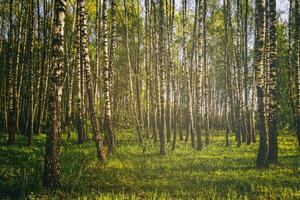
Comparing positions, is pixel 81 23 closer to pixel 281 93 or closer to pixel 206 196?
pixel 206 196

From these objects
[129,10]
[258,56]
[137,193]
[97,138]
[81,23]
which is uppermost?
[129,10]

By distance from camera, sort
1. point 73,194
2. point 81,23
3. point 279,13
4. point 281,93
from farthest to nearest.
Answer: point 281,93, point 279,13, point 81,23, point 73,194

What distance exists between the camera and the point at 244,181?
29.6ft

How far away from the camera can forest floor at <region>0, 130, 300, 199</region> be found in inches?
290

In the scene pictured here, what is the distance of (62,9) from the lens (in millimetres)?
8109

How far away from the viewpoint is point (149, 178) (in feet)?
31.6

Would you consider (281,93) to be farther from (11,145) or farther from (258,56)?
(11,145)

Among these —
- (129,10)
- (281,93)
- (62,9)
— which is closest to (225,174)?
(62,9)

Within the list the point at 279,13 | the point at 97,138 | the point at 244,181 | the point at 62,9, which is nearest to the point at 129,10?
the point at 279,13

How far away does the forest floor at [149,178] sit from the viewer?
7.37 m

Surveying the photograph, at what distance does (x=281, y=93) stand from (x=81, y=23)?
29.2 m

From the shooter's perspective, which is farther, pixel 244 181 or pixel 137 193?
pixel 244 181

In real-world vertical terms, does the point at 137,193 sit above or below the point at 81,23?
below

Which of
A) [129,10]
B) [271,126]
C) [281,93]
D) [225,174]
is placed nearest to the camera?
[225,174]
